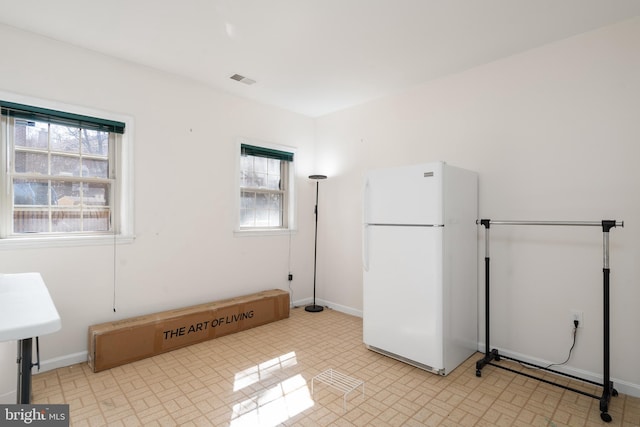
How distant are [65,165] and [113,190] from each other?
41cm

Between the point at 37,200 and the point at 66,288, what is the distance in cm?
76

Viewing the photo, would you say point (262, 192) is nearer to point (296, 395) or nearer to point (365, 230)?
point (365, 230)

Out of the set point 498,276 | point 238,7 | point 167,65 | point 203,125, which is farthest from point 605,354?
point 167,65

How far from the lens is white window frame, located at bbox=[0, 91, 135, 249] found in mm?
2543

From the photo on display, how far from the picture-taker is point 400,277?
2.80 metres

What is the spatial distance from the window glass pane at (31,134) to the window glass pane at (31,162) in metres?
0.07

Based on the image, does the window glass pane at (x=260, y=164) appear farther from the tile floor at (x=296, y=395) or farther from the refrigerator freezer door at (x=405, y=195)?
the tile floor at (x=296, y=395)

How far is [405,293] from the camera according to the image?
9.07 feet

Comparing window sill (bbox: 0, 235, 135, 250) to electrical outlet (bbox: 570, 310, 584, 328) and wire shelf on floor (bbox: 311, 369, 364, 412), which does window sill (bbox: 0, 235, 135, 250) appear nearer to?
wire shelf on floor (bbox: 311, 369, 364, 412)

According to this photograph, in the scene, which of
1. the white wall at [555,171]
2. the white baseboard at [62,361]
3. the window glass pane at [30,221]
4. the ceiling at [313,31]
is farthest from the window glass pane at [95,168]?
the white wall at [555,171]

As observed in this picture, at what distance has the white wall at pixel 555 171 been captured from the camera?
238 centimetres

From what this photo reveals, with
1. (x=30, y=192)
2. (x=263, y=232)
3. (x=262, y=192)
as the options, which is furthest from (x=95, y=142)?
(x=263, y=232)

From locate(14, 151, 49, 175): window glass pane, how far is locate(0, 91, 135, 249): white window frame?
6 cm

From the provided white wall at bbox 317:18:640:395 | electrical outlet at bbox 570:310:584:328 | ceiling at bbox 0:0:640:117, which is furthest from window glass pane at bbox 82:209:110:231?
electrical outlet at bbox 570:310:584:328
